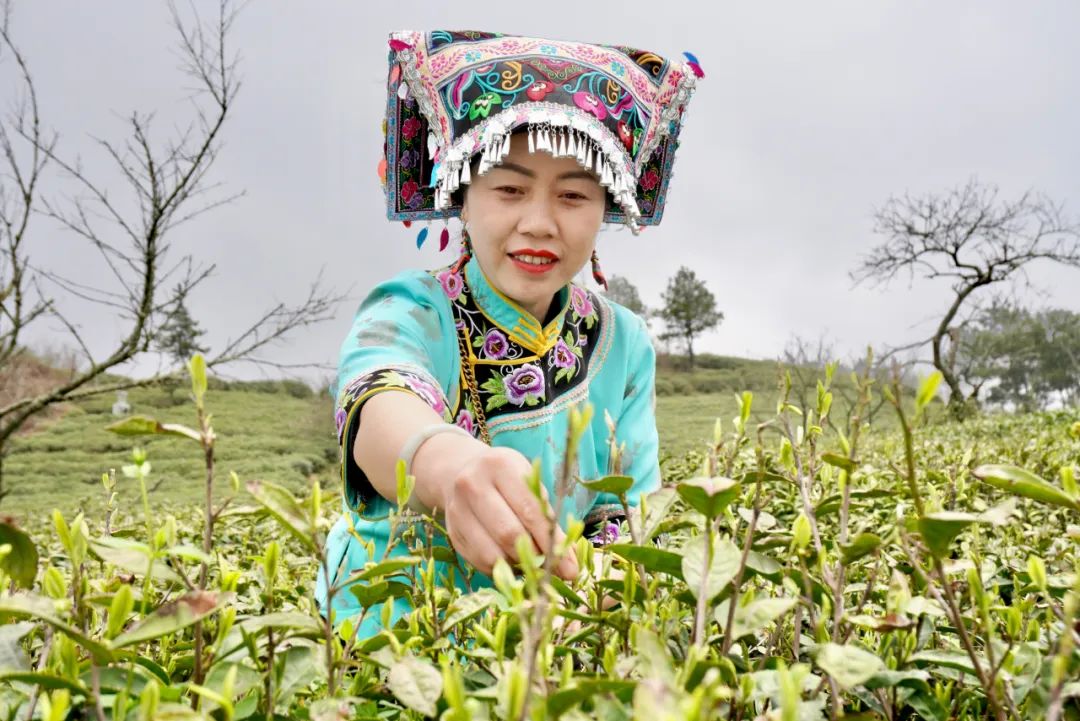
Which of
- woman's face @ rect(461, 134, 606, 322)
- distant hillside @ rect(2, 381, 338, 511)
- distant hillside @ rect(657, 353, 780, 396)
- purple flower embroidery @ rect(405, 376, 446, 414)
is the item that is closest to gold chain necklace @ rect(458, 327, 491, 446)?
woman's face @ rect(461, 134, 606, 322)

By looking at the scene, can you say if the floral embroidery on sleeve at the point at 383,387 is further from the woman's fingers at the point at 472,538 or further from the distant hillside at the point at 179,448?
the distant hillside at the point at 179,448

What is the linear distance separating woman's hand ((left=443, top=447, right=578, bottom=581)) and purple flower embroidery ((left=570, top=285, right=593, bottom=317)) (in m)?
1.38

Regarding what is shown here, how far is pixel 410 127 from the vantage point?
7.41 ft

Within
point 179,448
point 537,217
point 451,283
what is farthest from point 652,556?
point 179,448

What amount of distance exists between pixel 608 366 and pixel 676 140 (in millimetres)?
715

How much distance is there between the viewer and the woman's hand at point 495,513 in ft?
3.08

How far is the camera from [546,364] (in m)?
2.18

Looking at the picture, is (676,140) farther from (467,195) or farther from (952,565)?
(952,565)

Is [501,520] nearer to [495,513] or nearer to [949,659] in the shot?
[495,513]

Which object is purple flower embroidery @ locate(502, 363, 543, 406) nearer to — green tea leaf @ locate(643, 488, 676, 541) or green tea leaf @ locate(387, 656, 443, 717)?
green tea leaf @ locate(643, 488, 676, 541)

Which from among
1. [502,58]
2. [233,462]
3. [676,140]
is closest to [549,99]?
[502,58]

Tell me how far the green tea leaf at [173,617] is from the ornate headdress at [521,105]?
4.62 ft

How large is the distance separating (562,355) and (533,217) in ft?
1.58

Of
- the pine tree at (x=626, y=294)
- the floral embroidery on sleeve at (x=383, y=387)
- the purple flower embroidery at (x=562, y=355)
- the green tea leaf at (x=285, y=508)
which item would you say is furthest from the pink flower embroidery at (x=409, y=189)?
the pine tree at (x=626, y=294)
